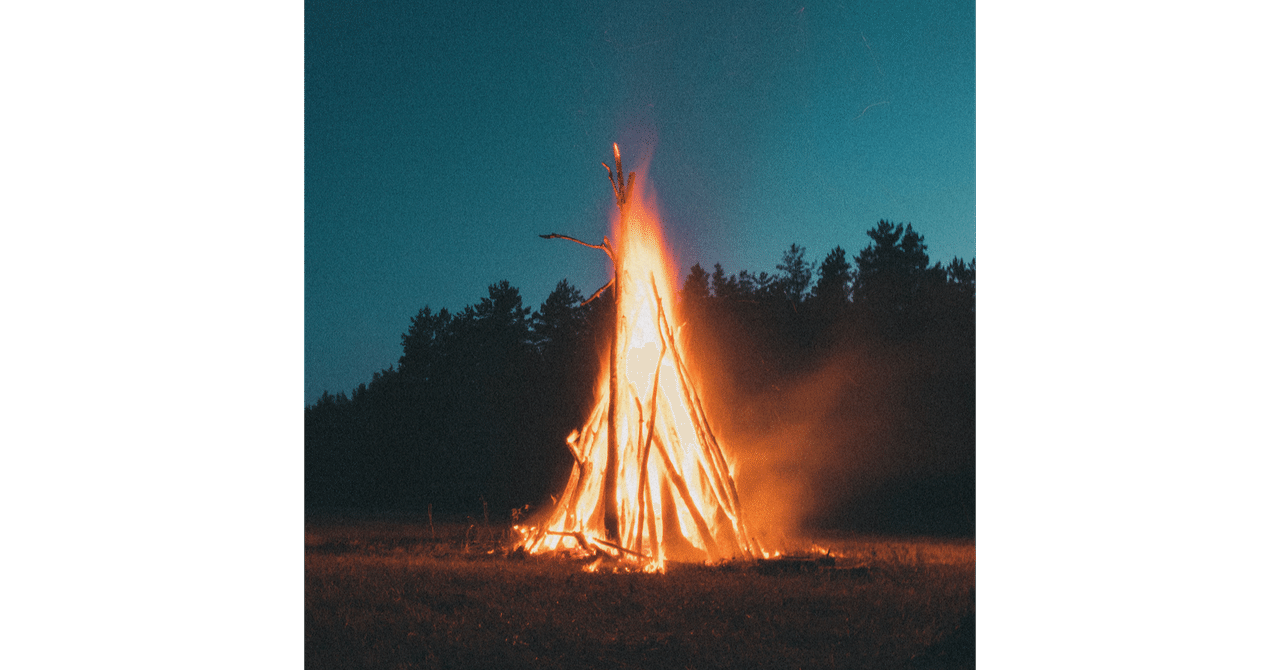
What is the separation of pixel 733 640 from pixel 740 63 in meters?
4.42

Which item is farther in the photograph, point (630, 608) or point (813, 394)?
point (813, 394)

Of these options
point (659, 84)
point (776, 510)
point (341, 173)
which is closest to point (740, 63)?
point (659, 84)

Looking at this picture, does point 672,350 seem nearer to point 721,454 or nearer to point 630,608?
point 721,454

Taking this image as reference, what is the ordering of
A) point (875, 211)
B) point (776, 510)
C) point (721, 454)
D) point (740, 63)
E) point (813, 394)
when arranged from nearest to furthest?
point (740, 63) → point (875, 211) → point (721, 454) → point (776, 510) → point (813, 394)

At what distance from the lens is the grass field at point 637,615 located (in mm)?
5453

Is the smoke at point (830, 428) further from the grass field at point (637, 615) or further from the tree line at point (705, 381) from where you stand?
the grass field at point (637, 615)

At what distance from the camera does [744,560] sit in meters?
7.52

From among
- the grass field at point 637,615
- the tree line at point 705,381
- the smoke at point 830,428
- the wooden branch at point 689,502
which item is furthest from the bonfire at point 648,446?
the smoke at point 830,428

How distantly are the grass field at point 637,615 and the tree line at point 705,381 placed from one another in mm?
1187

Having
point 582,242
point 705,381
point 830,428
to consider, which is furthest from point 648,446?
point 830,428

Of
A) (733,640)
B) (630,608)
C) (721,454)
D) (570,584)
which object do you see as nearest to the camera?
(733,640)

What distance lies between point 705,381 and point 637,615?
29.0 feet

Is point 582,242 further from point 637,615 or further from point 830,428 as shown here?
point 830,428

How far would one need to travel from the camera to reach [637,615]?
5895mm
